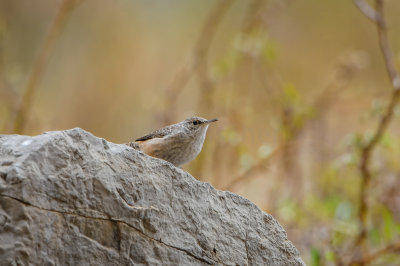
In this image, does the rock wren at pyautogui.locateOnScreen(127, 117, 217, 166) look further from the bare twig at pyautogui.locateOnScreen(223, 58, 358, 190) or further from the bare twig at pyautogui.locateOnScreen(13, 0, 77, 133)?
the bare twig at pyautogui.locateOnScreen(13, 0, 77, 133)

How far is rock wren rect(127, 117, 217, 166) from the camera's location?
13.4 feet

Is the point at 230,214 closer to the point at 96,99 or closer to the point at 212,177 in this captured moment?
the point at 212,177

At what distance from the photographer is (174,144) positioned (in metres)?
4.13

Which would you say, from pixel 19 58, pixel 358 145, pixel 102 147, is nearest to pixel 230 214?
pixel 102 147

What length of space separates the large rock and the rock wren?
884 millimetres

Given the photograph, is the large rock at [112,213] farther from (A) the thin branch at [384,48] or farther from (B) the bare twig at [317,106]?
(B) the bare twig at [317,106]

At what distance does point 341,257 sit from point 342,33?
259 inches

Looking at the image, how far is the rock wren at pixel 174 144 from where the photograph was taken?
4.08 meters

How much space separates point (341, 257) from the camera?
248 inches

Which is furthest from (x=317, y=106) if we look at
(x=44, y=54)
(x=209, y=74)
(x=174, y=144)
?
(x=174, y=144)

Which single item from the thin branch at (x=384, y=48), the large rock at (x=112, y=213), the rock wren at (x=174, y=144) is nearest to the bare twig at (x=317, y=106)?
the thin branch at (x=384, y=48)

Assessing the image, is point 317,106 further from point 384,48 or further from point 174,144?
point 174,144

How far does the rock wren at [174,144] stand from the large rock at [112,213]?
884 mm

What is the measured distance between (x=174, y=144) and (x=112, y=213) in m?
1.40
